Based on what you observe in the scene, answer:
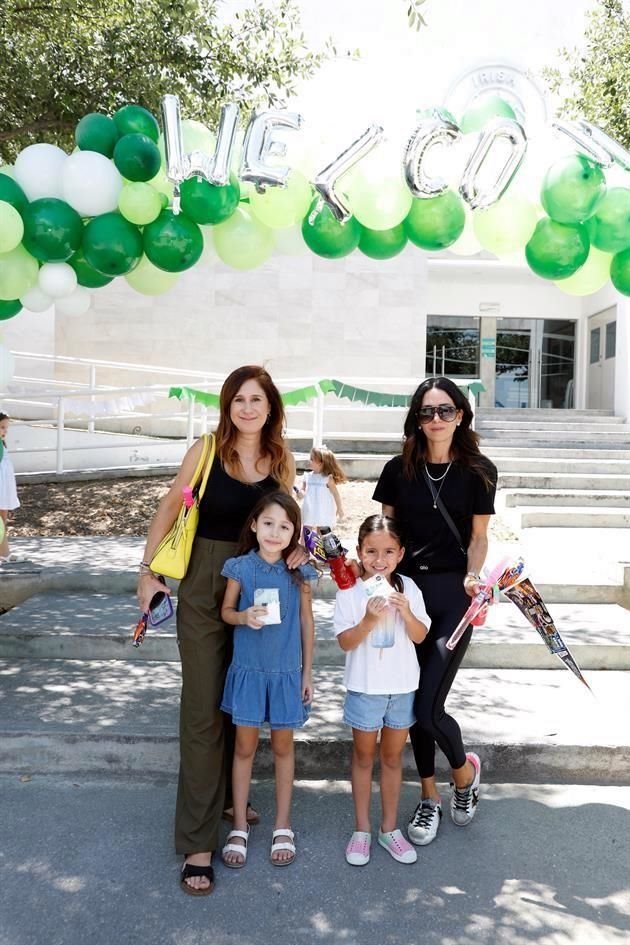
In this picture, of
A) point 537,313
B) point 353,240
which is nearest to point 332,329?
point 537,313

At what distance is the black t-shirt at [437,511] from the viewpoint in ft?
9.83

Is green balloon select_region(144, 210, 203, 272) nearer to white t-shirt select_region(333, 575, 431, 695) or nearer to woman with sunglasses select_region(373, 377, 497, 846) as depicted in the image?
woman with sunglasses select_region(373, 377, 497, 846)

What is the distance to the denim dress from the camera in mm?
2777

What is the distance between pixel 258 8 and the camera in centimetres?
763

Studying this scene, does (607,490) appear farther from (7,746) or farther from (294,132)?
(7,746)

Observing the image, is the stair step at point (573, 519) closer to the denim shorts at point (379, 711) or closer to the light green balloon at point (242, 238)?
the light green balloon at point (242, 238)

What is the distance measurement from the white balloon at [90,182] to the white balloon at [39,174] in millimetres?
79

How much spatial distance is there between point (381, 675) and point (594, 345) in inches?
651

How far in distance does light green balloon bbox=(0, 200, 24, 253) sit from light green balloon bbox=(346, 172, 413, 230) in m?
1.78

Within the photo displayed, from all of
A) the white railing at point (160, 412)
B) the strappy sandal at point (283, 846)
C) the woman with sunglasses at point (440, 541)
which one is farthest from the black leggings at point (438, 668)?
the white railing at point (160, 412)

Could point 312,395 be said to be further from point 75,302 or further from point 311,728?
point 311,728

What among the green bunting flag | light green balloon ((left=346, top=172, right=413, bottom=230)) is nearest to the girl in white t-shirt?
light green balloon ((left=346, top=172, right=413, bottom=230))

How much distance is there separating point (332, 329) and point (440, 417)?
39.2ft

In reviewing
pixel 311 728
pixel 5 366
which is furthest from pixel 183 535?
pixel 5 366
